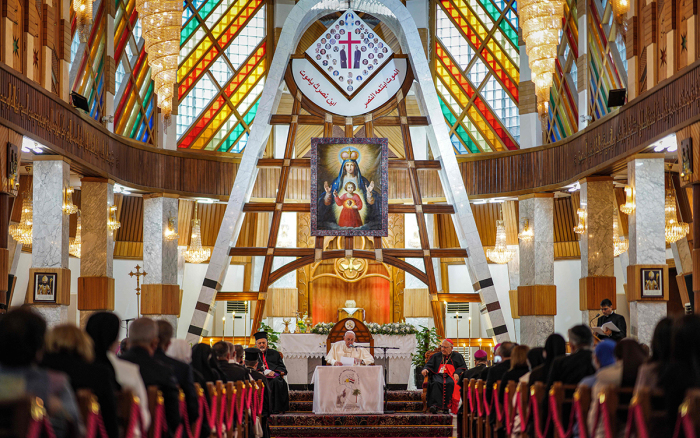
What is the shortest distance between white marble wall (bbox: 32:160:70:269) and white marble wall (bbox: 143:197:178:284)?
3.34 meters

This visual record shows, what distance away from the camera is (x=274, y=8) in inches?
747

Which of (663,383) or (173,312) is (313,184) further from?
(663,383)

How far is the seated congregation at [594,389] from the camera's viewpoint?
3.83 meters

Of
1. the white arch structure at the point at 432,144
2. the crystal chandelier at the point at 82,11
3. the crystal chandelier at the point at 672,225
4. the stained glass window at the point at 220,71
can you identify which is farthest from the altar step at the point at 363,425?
the stained glass window at the point at 220,71

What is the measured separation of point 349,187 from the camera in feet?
52.5

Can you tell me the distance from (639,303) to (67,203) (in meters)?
8.79

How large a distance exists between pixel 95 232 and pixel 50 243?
73.8 inches

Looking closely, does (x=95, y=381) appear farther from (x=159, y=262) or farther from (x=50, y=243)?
(x=159, y=262)

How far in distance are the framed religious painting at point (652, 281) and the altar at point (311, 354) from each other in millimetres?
4173

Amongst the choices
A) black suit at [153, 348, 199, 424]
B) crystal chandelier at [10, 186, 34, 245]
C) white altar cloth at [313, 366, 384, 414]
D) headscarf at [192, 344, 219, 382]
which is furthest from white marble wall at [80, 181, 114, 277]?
black suit at [153, 348, 199, 424]

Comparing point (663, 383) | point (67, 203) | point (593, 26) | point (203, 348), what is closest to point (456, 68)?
point (593, 26)

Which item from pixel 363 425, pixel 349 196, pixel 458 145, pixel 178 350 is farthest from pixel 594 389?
pixel 458 145

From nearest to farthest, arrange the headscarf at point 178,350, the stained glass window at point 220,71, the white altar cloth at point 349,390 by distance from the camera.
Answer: the headscarf at point 178,350, the white altar cloth at point 349,390, the stained glass window at point 220,71

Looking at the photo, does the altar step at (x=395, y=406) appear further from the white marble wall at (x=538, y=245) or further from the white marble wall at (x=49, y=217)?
the white marble wall at (x=538, y=245)
